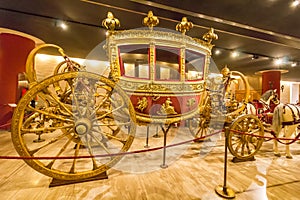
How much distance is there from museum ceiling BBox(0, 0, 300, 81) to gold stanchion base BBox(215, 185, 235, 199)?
10.7 feet

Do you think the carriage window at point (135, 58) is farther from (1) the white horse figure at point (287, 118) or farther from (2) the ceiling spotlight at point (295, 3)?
(2) the ceiling spotlight at point (295, 3)

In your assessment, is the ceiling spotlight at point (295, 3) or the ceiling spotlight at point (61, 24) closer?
the ceiling spotlight at point (295, 3)

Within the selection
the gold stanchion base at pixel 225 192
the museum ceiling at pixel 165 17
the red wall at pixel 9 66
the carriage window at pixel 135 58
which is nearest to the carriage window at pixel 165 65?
the carriage window at pixel 135 58

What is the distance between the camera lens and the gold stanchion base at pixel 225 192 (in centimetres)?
172

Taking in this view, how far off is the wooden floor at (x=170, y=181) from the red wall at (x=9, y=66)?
238 cm

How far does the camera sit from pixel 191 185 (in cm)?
196

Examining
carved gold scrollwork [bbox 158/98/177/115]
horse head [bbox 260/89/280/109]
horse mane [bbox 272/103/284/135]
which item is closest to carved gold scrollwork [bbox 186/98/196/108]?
carved gold scrollwork [bbox 158/98/177/115]

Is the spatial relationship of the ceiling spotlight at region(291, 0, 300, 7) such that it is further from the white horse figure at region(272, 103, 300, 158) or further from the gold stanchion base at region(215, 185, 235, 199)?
the gold stanchion base at region(215, 185, 235, 199)

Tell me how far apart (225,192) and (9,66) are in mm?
6263

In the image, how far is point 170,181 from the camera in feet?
6.72

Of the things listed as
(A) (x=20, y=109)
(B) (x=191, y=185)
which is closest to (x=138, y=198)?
(B) (x=191, y=185)

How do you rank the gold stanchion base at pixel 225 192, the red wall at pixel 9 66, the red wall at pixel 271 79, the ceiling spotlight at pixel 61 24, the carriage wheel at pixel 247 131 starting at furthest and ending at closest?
the red wall at pixel 271 79 → the red wall at pixel 9 66 → the ceiling spotlight at pixel 61 24 → the carriage wheel at pixel 247 131 → the gold stanchion base at pixel 225 192

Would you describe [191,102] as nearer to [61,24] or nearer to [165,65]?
[61,24]

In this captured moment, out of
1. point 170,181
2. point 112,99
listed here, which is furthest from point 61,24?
point 170,181
